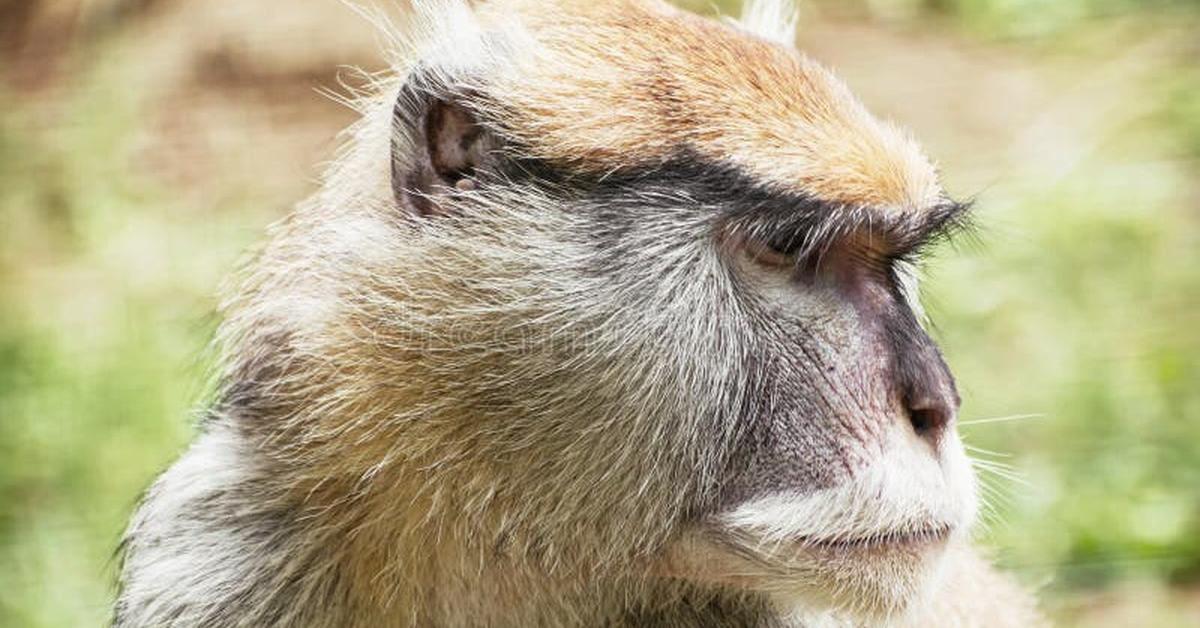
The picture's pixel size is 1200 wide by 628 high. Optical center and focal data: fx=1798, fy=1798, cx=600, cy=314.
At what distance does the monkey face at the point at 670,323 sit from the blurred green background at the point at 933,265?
1882 mm

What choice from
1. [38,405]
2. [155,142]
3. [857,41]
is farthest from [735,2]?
[38,405]

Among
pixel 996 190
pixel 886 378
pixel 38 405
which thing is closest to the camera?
pixel 886 378

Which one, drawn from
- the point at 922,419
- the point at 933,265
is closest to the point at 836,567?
the point at 922,419

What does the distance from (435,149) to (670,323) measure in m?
0.68

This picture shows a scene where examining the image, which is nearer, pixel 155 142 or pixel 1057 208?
pixel 1057 208

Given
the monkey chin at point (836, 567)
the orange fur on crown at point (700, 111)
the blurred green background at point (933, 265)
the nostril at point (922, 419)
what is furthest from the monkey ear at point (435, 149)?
the blurred green background at point (933, 265)

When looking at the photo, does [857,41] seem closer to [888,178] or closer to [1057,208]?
[1057,208]

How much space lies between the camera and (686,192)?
3.61 metres

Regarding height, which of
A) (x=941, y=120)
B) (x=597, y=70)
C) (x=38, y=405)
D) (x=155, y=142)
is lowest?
(x=38, y=405)

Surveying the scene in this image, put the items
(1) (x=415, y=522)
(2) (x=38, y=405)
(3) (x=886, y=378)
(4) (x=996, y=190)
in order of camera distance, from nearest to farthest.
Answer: (3) (x=886, y=378) < (1) (x=415, y=522) < (2) (x=38, y=405) < (4) (x=996, y=190)

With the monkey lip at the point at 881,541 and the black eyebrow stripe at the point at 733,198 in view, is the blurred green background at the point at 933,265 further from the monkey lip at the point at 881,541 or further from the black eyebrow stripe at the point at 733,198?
the monkey lip at the point at 881,541

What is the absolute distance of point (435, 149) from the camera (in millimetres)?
3865

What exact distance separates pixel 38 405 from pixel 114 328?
45 centimetres

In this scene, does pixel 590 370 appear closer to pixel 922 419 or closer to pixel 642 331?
pixel 642 331
